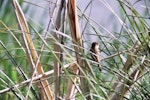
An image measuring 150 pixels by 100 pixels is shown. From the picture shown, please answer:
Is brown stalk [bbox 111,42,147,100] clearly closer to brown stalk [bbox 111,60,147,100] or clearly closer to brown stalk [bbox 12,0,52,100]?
brown stalk [bbox 111,60,147,100]

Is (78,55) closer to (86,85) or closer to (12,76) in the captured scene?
(86,85)

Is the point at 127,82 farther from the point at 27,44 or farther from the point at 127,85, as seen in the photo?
the point at 27,44

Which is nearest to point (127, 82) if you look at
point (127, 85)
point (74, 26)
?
point (127, 85)

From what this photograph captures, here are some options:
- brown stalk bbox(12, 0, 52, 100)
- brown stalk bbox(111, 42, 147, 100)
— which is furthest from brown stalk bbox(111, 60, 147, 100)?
brown stalk bbox(12, 0, 52, 100)

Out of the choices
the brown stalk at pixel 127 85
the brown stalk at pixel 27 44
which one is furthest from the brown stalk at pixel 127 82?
the brown stalk at pixel 27 44

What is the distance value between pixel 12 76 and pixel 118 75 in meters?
0.48

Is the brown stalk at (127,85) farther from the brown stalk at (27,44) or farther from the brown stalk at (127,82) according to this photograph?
the brown stalk at (27,44)

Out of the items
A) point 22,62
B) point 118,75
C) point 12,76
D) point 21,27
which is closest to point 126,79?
point 118,75

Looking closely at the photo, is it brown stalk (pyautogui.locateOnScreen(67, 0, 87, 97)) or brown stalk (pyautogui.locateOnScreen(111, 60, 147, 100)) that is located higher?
brown stalk (pyautogui.locateOnScreen(67, 0, 87, 97))

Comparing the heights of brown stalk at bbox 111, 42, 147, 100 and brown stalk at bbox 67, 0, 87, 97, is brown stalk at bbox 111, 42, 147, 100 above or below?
below

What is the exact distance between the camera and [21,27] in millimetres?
648

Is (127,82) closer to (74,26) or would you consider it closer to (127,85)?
(127,85)

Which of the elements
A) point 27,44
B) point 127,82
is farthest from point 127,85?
point 27,44

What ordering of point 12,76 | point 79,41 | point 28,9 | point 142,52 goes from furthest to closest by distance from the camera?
point 28,9
point 12,76
point 142,52
point 79,41
